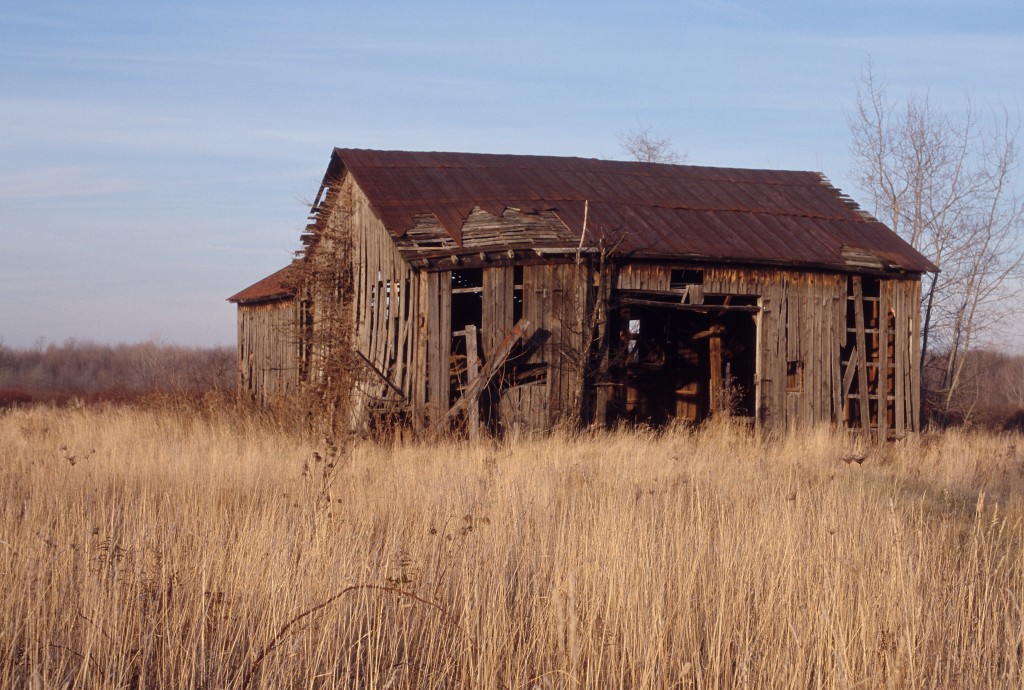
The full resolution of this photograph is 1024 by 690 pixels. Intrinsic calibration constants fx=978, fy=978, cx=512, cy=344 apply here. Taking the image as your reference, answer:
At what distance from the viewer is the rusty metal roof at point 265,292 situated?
2091 centimetres

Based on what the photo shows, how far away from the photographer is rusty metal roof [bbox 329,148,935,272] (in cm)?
1489

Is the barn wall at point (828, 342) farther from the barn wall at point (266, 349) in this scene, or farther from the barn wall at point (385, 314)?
the barn wall at point (266, 349)

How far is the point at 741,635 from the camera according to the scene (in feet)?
14.3

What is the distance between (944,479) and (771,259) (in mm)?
5371

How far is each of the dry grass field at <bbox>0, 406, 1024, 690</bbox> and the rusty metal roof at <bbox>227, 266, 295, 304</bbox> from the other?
43.1ft

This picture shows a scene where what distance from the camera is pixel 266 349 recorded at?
22.3 meters

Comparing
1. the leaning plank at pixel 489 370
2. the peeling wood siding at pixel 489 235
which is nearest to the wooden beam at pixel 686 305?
the peeling wood siding at pixel 489 235

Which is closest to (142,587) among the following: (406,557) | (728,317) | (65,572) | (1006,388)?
(65,572)

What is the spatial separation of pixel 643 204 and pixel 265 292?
980cm

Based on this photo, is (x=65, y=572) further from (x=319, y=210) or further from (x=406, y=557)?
(x=319, y=210)

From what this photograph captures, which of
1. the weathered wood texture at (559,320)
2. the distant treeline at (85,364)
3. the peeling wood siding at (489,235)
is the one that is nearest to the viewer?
the peeling wood siding at (489,235)

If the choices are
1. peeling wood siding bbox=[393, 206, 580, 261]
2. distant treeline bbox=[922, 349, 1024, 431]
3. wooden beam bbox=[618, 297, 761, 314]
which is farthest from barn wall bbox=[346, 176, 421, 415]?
distant treeline bbox=[922, 349, 1024, 431]

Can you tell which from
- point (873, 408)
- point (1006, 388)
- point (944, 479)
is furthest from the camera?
point (1006, 388)

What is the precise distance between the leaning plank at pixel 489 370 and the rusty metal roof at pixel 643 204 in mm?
1505
